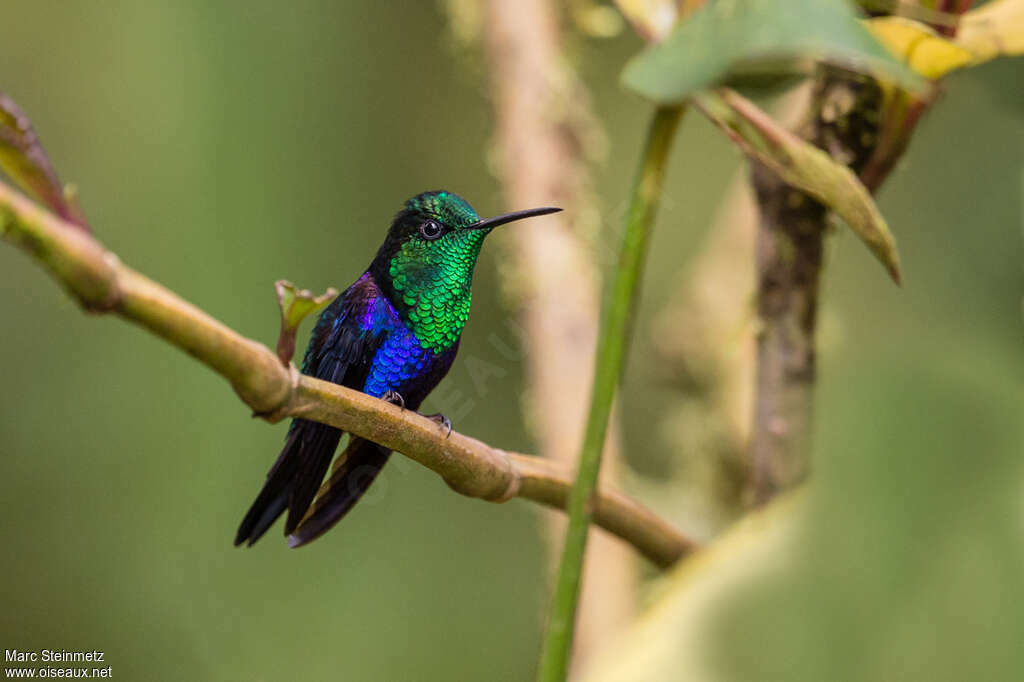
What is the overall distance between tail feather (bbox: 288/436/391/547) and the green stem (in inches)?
4.6

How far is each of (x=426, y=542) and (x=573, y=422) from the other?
0.88 ft

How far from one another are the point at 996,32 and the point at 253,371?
446 mm

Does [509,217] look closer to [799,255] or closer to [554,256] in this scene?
[799,255]

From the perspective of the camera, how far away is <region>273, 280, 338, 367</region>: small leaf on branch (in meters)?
0.37

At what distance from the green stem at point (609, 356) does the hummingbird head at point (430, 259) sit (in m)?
0.09

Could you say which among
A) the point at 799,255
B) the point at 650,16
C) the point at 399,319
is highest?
the point at 650,16

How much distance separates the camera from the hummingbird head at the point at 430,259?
552mm

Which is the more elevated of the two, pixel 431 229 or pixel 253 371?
pixel 431 229

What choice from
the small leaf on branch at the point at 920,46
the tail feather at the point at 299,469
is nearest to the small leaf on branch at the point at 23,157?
the tail feather at the point at 299,469

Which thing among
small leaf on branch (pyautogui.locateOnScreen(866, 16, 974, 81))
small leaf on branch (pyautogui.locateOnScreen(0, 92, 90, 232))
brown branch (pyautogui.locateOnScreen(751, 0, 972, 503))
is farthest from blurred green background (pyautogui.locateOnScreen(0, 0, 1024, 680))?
small leaf on branch (pyautogui.locateOnScreen(0, 92, 90, 232))

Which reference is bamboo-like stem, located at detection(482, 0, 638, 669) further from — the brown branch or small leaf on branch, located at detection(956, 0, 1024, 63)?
small leaf on branch, located at detection(956, 0, 1024, 63)

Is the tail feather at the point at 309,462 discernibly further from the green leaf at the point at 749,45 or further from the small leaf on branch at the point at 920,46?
the small leaf on branch at the point at 920,46

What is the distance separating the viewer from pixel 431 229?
21.7 inches

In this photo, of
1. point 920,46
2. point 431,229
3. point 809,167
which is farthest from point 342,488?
point 920,46
